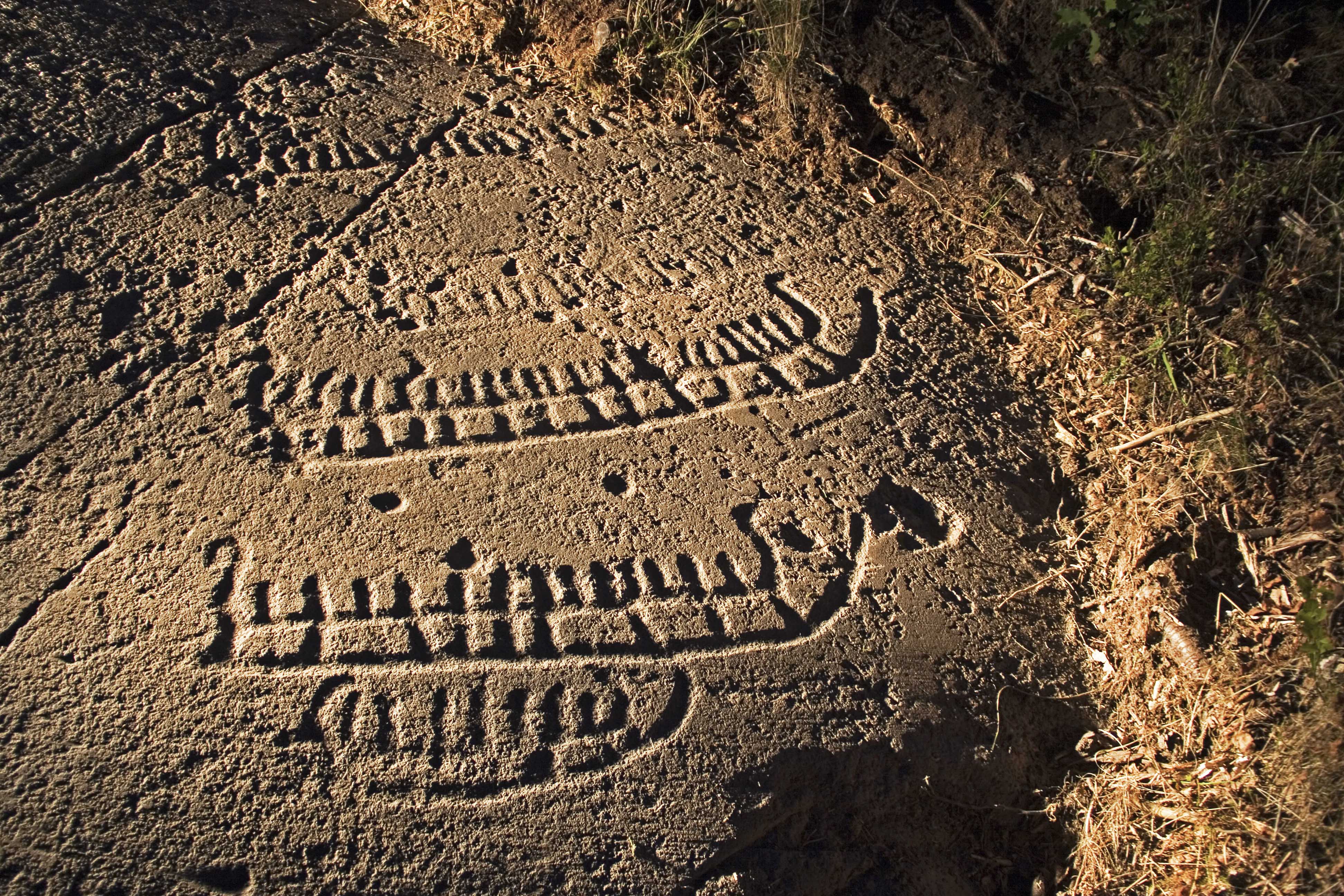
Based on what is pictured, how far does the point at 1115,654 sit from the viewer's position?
251cm

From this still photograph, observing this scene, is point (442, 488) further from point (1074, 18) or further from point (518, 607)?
point (1074, 18)

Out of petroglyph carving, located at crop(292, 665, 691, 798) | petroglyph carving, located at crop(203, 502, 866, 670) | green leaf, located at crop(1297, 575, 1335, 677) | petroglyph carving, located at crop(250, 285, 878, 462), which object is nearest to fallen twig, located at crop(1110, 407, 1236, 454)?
green leaf, located at crop(1297, 575, 1335, 677)

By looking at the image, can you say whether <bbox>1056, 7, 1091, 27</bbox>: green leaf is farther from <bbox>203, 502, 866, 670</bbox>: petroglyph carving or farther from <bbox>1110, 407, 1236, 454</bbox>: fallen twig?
<bbox>203, 502, 866, 670</bbox>: petroglyph carving

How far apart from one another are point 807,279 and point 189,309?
69.3 inches

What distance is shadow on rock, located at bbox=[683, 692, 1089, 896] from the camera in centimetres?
209

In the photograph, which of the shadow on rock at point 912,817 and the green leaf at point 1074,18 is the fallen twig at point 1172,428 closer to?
the shadow on rock at point 912,817

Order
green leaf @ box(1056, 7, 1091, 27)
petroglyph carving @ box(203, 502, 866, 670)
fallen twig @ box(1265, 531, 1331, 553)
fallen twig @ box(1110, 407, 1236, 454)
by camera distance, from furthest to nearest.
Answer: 1. green leaf @ box(1056, 7, 1091, 27)
2. fallen twig @ box(1110, 407, 1236, 454)
3. fallen twig @ box(1265, 531, 1331, 553)
4. petroglyph carving @ box(203, 502, 866, 670)

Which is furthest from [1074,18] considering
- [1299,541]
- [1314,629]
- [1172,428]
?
[1314,629]

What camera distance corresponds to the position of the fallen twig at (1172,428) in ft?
9.18

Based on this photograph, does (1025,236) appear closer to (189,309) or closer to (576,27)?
(576,27)

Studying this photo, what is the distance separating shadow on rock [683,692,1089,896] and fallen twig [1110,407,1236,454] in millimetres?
830

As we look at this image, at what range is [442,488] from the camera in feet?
8.29

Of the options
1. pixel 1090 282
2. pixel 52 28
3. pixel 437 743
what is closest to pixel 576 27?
pixel 52 28

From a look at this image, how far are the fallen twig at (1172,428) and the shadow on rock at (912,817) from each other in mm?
830
